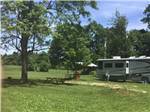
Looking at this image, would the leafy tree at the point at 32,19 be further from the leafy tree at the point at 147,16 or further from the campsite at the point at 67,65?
the leafy tree at the point at 147,16

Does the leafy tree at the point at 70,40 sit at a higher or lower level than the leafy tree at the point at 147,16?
lower

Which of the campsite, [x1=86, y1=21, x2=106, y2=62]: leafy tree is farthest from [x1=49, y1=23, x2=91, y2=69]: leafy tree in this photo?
[x1=86, y1=21, x2=106, y2=62]: leafy tree

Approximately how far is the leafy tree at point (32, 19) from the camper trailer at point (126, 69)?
33.9ft

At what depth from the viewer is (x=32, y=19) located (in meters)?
33.3

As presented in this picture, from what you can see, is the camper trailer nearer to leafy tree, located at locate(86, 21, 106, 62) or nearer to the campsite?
the campsite

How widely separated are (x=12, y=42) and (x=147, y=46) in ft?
160

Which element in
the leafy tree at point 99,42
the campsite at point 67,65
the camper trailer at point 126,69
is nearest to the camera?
the campsite at point 67,65

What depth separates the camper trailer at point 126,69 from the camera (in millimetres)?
43844

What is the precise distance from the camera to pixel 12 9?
3256 cm

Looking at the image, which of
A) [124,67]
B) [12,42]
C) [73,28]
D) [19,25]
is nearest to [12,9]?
[19,25]

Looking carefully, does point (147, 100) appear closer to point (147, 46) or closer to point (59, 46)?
point (59, 46)

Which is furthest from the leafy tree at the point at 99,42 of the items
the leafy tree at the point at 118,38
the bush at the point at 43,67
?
the bush at the point at 43,67

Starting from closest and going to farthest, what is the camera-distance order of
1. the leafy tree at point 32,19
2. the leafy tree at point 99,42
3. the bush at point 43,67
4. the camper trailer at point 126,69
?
the leafy tree at point 32,19
the camper trailer at point 126,69
the leafy tree at point 99,42
the bush at point 43,67

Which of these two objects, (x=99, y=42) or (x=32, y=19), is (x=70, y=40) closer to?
(x=32, y=19)
